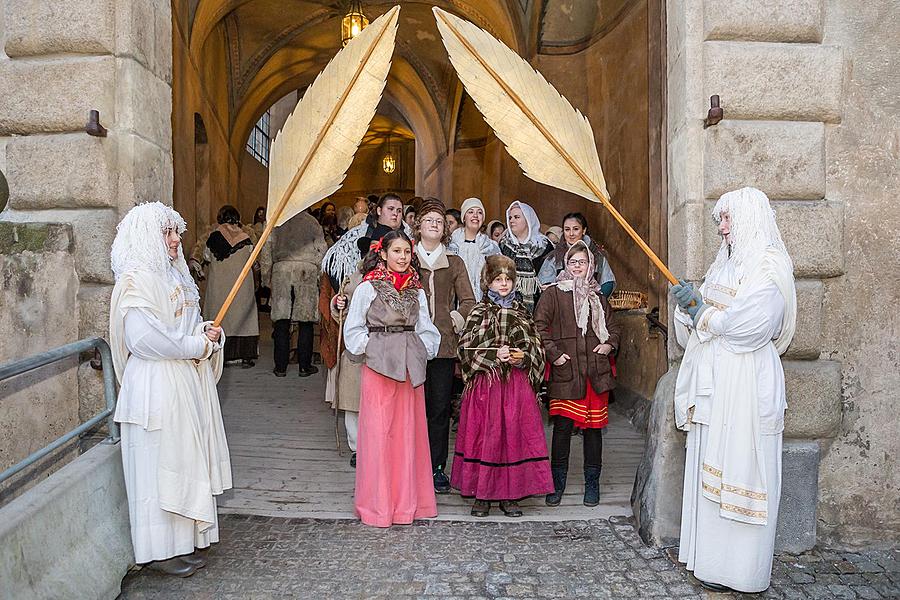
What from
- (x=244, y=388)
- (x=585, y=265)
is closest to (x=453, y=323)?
(x=585, y=265)

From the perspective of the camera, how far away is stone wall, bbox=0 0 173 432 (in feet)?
12.7

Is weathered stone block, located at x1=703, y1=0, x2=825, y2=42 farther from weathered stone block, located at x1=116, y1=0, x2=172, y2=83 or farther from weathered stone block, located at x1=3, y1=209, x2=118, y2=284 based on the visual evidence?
weathered stone block, located at x1=3, y1=209, x2=118, y2=284

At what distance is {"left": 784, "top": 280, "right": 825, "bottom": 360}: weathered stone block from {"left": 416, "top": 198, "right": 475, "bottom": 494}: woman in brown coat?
1.89m

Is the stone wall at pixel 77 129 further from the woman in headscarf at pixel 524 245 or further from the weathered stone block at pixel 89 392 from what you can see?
the woman in headscarf at pixel 524 245

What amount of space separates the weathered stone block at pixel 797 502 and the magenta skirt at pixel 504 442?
1264 millimetres

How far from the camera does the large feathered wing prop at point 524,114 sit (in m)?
3.86

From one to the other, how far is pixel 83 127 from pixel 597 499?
Answer: 3.67 metres

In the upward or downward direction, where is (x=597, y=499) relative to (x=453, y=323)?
downward

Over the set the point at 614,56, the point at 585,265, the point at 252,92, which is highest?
the point at 252,92

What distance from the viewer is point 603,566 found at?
3561mm

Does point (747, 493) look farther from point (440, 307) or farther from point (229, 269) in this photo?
point (229, 269)

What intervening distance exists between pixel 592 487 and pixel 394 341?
1.56 m

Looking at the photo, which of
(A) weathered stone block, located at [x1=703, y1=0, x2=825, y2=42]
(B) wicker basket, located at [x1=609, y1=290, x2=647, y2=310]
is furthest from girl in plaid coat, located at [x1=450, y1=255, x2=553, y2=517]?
(B) wicker basket, located at [x1=609, y1=290, x2=647, y2=310]

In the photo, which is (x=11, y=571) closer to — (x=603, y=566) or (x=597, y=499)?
(x=603, y=566)
